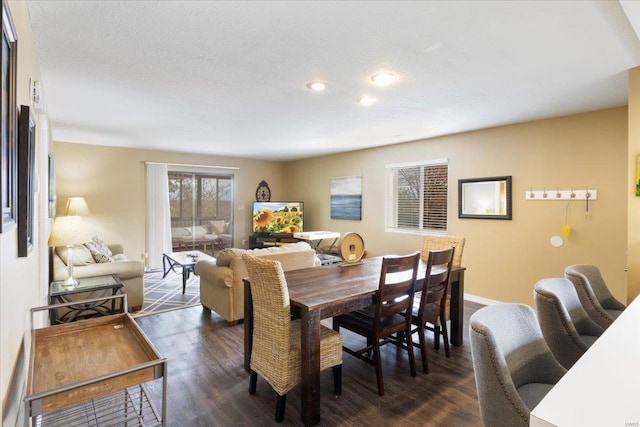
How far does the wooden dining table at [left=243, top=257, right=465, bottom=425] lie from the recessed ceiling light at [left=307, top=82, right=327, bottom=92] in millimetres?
1564

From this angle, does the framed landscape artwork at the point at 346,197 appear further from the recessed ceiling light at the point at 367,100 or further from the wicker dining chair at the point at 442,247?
A: the recessed ceiling light at the point at 367,100

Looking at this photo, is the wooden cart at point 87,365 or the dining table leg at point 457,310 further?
the dining table leg at point 457,310

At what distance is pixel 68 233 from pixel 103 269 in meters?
0.85

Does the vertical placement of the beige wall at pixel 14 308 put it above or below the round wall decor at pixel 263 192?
below

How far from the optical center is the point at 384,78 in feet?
8.75

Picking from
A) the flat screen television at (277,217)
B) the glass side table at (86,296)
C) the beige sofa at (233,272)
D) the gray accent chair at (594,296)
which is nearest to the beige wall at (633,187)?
the gray accent chair at (594,296)

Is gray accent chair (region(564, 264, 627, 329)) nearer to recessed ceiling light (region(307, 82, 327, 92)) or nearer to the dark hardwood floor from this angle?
the dark hardwood floor

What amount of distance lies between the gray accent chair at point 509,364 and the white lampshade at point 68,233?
3390mm

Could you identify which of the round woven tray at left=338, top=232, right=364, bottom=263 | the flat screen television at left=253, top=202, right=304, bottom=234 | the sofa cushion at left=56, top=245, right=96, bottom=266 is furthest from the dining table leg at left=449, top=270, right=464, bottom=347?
the flat screen television at left=253, top=202, right=304, bottom=234

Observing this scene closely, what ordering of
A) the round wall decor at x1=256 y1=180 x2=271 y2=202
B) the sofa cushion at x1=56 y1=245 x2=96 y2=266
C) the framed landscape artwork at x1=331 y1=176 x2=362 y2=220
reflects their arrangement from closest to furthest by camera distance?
the sofa cushion at x1=56 y1=245 x2=96 y2=266, the framed landscape artwork at x1=331 y1=176 x2=362 y2=220, the round wall decor at x1=256 y1=180 x2=271 y2=202

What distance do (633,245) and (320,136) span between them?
3.67 m

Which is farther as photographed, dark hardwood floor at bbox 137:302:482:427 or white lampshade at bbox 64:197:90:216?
white lampshade at bbox 64:197:90:216

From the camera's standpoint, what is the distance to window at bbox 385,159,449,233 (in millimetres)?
5066

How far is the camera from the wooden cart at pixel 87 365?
3.69 ft
